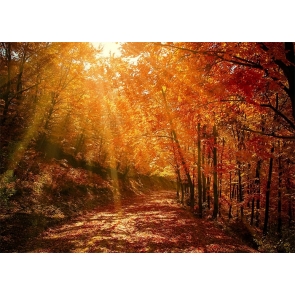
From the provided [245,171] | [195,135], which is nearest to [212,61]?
[195,135]

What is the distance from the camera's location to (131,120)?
881 centimetres

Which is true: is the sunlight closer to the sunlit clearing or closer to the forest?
the forest

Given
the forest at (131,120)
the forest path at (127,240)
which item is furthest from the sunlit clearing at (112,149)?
the forest path at (127,240)

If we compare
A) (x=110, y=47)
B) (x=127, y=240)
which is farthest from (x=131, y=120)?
(x=127, y=240)

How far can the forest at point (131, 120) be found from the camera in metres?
4.48

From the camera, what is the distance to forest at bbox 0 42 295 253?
4.48 meters

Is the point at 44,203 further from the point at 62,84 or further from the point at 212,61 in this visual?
the point at 212,61

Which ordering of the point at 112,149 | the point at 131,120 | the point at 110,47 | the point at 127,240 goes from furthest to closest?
the point at 112,149, the point at 131,120, the point at 110,47, the point at 127,240

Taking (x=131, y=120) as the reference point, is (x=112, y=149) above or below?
below

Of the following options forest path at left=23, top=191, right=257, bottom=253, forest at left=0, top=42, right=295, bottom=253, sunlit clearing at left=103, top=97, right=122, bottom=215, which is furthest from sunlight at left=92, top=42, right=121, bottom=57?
forest path at left=23, top=191, right=257, bottom=253

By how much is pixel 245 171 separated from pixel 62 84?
10947 mm

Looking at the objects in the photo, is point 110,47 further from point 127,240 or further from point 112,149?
point 112,149
